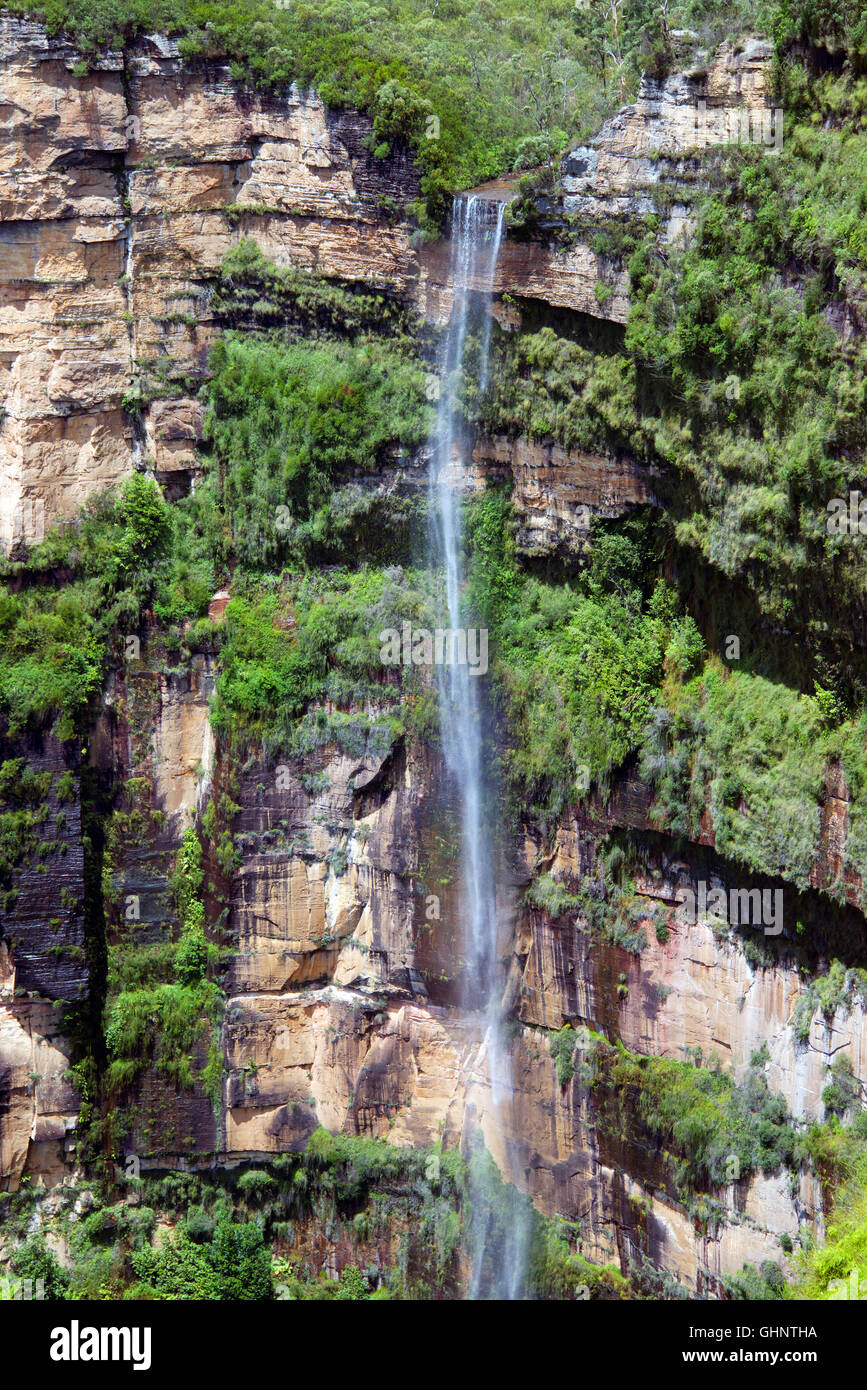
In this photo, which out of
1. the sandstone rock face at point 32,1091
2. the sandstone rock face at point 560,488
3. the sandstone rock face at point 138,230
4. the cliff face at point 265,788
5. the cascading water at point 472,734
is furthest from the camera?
the sandstone rock face at point 32,1091

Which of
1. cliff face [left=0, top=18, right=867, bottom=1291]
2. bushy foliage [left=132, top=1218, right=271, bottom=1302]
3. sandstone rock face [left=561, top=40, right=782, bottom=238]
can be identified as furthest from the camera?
bushy foliage [left=132, top=1218, right=271, bottom=1302]

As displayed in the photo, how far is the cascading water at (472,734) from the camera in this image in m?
23.1

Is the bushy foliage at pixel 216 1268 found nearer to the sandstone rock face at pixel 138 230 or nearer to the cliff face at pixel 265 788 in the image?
the cliff face at pixel 265 788

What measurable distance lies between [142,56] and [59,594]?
9723 millimetres

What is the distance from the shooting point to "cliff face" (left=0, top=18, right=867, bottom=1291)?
22578 millimetres

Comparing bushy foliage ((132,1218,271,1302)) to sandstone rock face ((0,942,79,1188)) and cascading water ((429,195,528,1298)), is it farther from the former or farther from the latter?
cascading water ((429,195,528,1298))

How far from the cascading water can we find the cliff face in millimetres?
312

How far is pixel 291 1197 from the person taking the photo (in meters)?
24.8

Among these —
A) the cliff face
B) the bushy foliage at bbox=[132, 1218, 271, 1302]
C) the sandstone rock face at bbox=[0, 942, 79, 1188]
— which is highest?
the cliff face

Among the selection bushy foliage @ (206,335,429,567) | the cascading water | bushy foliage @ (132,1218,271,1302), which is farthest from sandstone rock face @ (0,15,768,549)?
bushy foliage @ (132,1218,271,1302)

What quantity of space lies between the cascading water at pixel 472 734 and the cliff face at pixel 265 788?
312mm

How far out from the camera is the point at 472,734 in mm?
23875

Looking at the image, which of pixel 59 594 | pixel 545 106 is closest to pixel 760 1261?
pixel 59 594

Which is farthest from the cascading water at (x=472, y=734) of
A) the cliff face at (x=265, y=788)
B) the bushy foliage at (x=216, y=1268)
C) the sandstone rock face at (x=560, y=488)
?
the bushy foliage at (x=216, y=1268)
